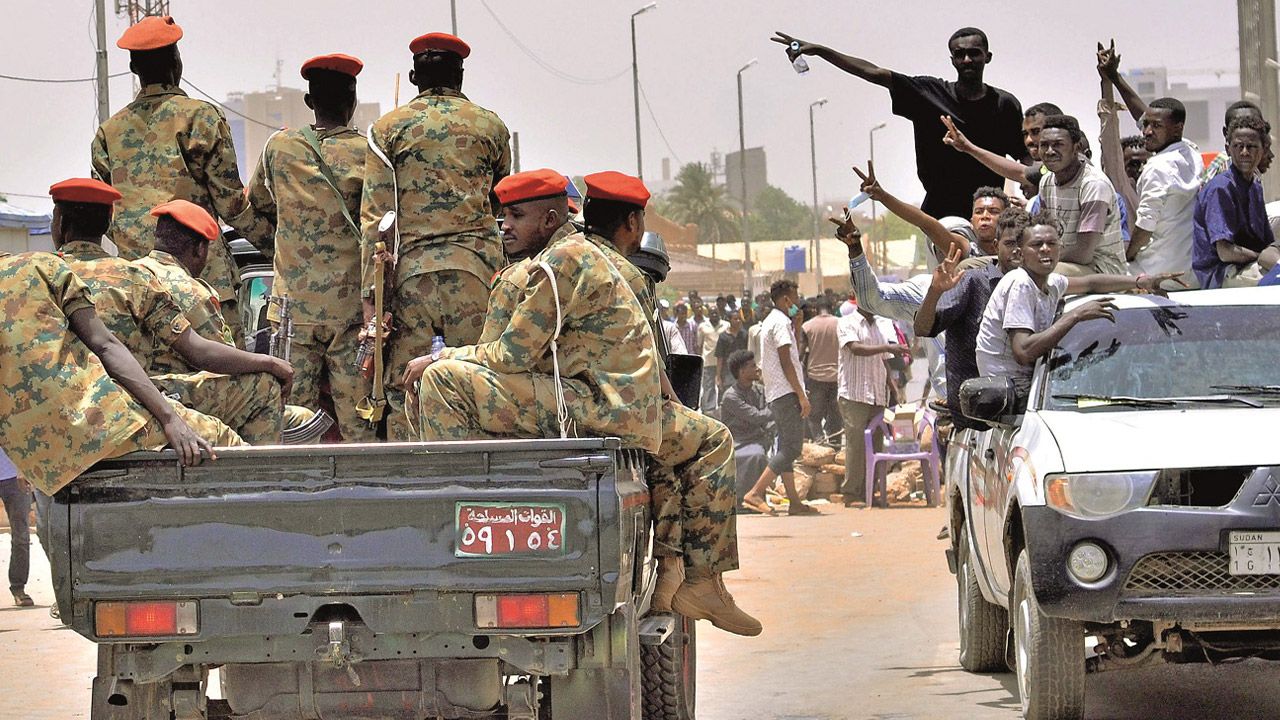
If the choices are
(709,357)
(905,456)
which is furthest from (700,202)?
(905,456)

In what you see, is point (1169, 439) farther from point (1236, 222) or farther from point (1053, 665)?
point (1236, 222)

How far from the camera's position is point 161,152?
25.7 ft


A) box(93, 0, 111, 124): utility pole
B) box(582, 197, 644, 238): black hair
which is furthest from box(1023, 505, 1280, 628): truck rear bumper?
box(93, 0, 111, 124): utility pole

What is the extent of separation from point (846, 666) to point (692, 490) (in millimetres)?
3229

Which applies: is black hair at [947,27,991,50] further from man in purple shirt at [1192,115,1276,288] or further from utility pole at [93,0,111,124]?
utility pole at [93,0,111,124]

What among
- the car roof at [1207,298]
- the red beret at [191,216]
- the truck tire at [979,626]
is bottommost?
the truck tire at [979,626]

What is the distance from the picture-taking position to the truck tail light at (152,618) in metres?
5.55

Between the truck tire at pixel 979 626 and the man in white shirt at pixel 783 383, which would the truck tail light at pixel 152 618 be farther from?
the man in white shirt at pixel 783 383

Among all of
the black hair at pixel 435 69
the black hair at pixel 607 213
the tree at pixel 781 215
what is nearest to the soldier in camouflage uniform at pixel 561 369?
the black hair at pixel 607 213

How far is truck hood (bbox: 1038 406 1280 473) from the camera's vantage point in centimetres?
659

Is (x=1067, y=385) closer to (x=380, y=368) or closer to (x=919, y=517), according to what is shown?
(x=380, y=368)

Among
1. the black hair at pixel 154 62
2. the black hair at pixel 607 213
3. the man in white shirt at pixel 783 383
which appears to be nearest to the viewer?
the black hair at pixel 607 213

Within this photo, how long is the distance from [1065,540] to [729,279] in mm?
96300

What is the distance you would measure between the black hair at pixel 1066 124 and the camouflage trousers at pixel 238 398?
4648 mm
